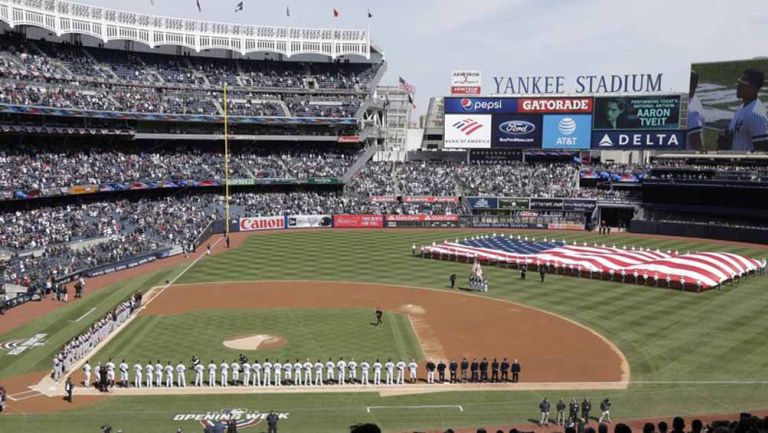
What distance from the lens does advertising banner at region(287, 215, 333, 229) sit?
83.1m

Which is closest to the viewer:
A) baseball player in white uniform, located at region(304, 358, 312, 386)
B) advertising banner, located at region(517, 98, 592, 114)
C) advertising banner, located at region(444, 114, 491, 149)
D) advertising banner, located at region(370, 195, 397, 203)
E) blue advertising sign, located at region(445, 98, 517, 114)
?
baseball player in white uniform, located at region(304, 358, 312, 386)

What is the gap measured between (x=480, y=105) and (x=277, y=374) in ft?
235

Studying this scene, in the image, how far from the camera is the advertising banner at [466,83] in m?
95.1

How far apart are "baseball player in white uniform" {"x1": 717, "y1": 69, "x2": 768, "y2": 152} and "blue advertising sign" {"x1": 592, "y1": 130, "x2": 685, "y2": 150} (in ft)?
24.5

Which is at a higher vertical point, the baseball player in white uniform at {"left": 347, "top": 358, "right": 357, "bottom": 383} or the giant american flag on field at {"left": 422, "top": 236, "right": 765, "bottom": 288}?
the giant american flag on field at {"left": 422, "top": 236, "right": 765, "bottom": 288}

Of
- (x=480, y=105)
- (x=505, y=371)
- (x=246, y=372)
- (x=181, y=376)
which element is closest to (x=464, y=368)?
(x=505, y=371)

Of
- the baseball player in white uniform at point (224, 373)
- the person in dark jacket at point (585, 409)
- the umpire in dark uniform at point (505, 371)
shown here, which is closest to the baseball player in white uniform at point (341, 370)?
the baseball player in white uniform at point (224, 373)

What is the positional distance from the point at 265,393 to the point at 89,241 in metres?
38.2

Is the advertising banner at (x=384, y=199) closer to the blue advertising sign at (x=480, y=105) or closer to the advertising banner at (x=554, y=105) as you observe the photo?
the blue advertising sign at (x=480, y=105)

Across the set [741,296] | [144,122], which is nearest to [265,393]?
[741,296]

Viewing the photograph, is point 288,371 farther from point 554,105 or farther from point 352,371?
A: point 554,105

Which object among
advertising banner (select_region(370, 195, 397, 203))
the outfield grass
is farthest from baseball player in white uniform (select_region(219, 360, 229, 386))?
advertising banner (select_region(370, 195, 397, 203))

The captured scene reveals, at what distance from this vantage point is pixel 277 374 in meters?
26.7

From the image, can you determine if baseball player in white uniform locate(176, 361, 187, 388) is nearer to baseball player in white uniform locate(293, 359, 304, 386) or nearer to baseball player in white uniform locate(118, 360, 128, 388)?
baseball player in white uniform locate(118, 360, 128, 388)
